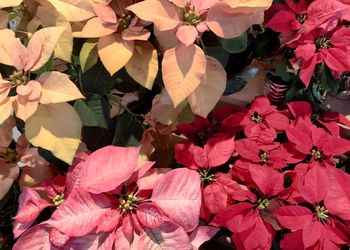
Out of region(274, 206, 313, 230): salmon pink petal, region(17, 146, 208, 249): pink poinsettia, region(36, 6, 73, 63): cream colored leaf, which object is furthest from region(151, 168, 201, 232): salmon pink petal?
region(36, 6, 73, 63): cream colored leaf

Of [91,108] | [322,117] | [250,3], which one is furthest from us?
[322,117]

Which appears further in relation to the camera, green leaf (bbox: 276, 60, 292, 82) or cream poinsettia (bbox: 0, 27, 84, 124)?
green leaf (bbox: 276, 60, 292, 82)

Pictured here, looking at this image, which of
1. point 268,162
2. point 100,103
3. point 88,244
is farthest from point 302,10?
point 88,244

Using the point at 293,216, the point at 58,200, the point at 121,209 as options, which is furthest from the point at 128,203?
the point at 293,216

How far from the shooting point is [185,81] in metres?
0.49

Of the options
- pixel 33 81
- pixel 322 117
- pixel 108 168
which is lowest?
pixel 322 117

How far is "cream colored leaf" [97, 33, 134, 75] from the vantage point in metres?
0.51

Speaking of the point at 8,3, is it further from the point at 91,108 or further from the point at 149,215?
the point at 149,215

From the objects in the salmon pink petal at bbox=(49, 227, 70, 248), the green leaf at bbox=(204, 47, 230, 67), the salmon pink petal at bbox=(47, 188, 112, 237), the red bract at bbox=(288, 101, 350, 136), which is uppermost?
the green leaf at bbox=(204, 47, 230, 67)

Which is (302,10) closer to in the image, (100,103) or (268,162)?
(268,162)

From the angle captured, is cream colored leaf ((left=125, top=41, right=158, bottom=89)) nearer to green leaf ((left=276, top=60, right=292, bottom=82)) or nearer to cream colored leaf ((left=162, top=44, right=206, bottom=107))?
cream colored leaf ((left=162, top=44, right=206, bottom=107))

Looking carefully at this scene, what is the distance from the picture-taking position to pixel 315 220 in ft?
1.66

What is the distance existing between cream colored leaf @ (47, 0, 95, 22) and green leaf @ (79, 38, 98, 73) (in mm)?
37

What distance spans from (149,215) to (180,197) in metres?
0.05
